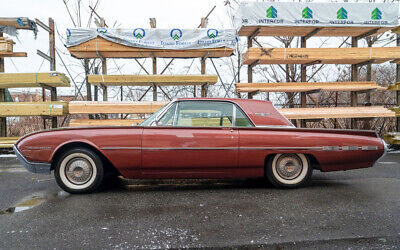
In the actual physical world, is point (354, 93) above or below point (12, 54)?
below

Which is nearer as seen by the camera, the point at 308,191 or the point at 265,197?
the point at 265,197

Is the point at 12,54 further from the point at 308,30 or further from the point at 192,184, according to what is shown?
the point at 308,30

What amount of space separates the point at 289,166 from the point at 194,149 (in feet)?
4.55

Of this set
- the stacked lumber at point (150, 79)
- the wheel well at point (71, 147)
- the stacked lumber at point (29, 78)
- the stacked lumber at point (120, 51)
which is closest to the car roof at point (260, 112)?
the wheel well at point (71, 147)

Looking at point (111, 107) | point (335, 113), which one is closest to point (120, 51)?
point (111, 107)

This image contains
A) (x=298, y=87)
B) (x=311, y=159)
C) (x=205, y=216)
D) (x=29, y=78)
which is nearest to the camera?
(x=205, y=216)

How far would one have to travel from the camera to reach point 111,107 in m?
7.95

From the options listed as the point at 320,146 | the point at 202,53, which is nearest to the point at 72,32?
the point at 202,53

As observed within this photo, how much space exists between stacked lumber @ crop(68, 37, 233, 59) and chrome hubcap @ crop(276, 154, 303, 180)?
17.8 ft

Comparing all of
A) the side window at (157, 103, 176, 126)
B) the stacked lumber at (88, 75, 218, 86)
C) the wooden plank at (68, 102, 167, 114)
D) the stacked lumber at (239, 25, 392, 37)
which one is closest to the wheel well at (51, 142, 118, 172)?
the side window at (157, 103, 176, 126)

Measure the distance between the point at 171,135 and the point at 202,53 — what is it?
571 cm

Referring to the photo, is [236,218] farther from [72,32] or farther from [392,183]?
[72,32]

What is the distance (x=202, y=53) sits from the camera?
8641 millimetres

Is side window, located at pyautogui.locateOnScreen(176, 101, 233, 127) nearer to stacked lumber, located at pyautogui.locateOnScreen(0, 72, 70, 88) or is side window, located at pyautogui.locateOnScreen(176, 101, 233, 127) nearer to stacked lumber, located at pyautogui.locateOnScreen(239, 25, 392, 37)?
stacked lumber, located at pyautogui.locateOnScreen(239, 25, 392, 37)
